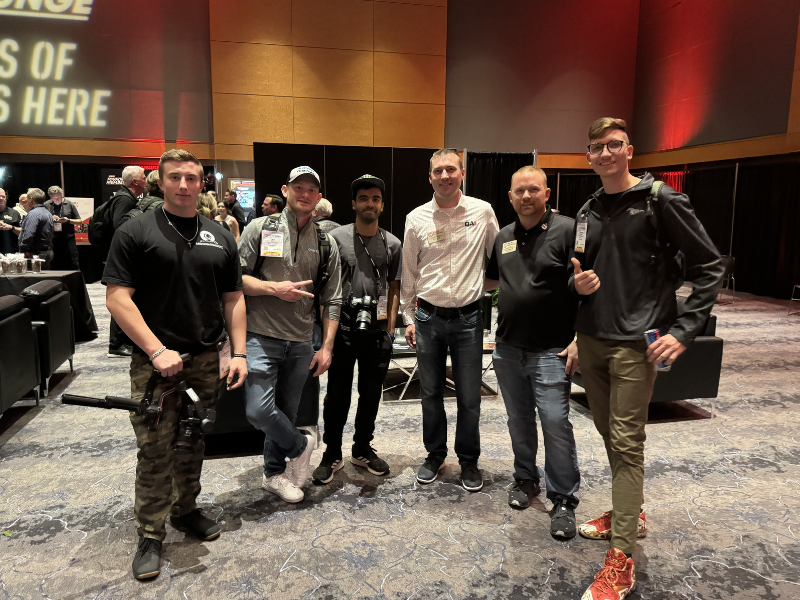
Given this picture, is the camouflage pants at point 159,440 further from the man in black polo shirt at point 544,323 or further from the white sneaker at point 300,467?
the man in black polo shirt at point 544,323

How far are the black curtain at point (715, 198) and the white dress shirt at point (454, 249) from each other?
9.07 meters

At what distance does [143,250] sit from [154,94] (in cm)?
948

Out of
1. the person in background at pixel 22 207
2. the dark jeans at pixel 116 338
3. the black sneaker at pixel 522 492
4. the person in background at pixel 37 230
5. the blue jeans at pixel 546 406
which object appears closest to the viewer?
the blue jeans at pixel 546 406

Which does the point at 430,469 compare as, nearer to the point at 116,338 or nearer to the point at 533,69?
the point at 116,338

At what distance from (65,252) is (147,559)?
834 cm

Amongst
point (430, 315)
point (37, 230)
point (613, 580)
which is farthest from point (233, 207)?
point (613, 580)

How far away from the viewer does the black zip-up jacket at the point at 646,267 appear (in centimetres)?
180

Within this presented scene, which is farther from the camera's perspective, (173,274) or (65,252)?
(65,252)

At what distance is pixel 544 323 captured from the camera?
2.31m

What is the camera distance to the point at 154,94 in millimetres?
9898

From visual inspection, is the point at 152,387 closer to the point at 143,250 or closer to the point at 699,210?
the point at 143,250

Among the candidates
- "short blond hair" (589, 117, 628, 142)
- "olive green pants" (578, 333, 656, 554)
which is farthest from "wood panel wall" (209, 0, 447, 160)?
"olive green pants" (578, 333, 656, 554)

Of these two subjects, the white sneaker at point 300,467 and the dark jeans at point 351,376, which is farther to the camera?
the dark jeans at point 351,376

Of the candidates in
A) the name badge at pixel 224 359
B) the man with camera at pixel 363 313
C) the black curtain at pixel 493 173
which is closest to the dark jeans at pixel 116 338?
the man with camera at pixel 363 313
